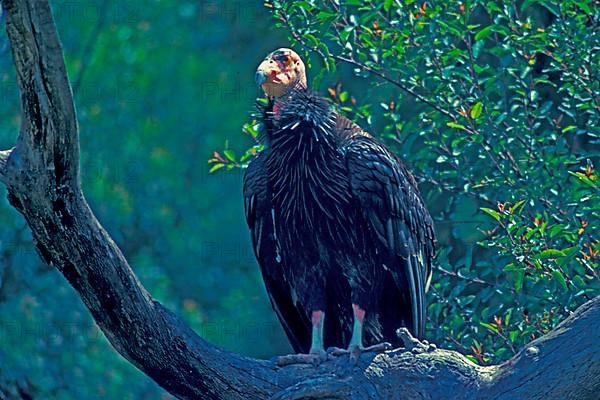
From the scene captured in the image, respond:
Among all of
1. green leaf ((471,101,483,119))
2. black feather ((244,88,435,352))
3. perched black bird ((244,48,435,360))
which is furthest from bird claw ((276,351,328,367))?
green leaf ((471,101,483,119))

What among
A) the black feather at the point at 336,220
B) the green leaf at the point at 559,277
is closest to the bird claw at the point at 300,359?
the black feather at the point at 336,220

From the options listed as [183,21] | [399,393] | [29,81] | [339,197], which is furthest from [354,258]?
[183,21]

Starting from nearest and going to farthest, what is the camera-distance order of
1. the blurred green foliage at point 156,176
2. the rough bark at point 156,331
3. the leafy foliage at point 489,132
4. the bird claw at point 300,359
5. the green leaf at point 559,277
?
the rough bark at point 156,331 < the bird claw at point 300,359 < the green leaf at point 559,277 < the leafy foliage at point 489,132 < the blurred green foliage at point 156,176

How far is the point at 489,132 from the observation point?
4891mm

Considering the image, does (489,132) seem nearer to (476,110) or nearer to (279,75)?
(476,110)

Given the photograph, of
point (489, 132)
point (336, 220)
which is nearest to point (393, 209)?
point (336, 220)

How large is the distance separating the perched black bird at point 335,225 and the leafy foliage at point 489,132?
→ 332mm

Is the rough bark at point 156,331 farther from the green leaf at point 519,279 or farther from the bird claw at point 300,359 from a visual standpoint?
the green leaf at point 519,279

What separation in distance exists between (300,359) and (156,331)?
0.52 meters

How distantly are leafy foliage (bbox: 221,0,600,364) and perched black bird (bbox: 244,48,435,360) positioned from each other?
33 centimetres

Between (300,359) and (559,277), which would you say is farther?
(559,277)

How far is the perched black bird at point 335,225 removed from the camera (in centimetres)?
420

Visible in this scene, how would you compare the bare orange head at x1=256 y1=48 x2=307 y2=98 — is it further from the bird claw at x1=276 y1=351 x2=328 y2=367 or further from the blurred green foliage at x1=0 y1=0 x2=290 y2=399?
the blurred green foliage at x1=0 y1=0 x2=290 y2=399

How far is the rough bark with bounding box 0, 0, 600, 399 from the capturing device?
2922 mm
